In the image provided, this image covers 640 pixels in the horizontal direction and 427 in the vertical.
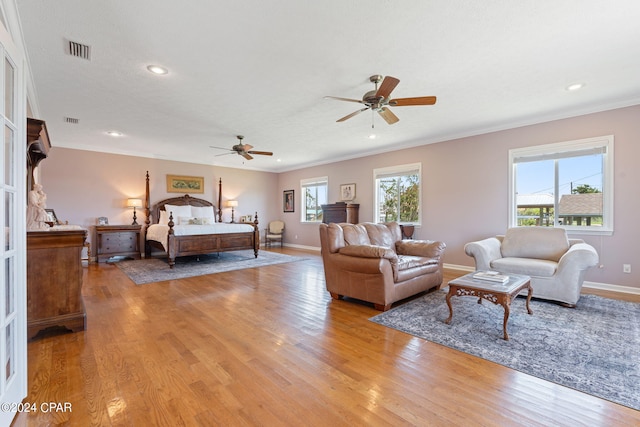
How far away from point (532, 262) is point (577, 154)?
2.01 m

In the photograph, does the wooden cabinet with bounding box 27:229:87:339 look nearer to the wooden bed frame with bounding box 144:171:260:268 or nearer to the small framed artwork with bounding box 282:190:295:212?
the wooden bed frame with bounding box 144:171:260:268

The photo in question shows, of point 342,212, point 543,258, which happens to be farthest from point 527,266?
point 342,212

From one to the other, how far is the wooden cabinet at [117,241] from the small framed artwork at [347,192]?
197 inches

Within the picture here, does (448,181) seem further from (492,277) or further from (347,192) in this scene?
(492,277)

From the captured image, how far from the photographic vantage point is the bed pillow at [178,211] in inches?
279

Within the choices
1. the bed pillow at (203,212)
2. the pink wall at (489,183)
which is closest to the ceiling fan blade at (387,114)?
the pink wall at (489,183)

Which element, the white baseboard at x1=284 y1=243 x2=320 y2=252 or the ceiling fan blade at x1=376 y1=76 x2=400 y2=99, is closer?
the ceiling fan blade at x1=376 y1=76 x2=400 y2=99

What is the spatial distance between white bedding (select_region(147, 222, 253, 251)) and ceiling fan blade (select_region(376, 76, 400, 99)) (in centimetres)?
462

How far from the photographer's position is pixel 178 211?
718cm

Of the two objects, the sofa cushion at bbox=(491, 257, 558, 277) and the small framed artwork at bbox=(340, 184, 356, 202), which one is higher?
the small framed artwork at bbox=(340, 184, 356, 202)

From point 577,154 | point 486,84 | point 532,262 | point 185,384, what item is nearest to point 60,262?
point 185,384

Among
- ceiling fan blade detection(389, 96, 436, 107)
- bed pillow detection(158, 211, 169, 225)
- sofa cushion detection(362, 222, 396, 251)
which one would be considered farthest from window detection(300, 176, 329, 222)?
ceiling fan blade detection(389, 96, 436, 107)

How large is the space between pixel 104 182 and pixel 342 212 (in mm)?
5637

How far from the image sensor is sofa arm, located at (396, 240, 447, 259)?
397 centimetres
